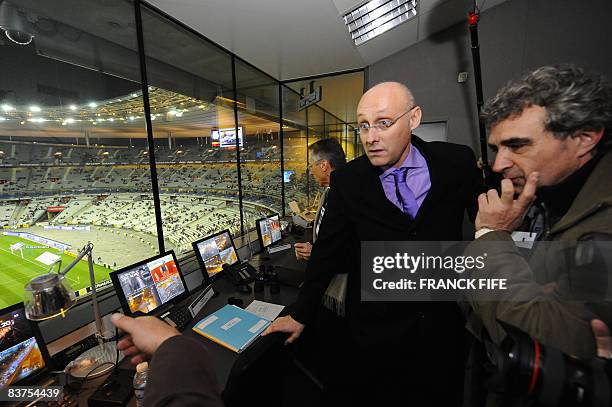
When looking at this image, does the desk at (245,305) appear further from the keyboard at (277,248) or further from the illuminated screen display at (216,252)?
the illuminated screen display at (216,252)

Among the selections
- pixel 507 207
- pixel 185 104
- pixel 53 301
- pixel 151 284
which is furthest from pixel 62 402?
pixel 185 104

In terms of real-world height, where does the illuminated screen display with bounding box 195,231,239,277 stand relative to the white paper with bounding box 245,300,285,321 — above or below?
above

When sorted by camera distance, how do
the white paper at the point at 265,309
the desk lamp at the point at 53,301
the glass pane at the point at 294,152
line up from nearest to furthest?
the desk lamp at the point at 53,301 < the white paper at the point at 265,309 < the glass pane at the point at 294,152

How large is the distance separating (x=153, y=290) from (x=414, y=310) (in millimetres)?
1854

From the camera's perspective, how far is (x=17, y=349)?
1192 mm

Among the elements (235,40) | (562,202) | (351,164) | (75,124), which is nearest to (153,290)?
(75,124)

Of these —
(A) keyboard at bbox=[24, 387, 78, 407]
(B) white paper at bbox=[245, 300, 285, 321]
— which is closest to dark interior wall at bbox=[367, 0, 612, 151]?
(B) white paper at bbox=[245, 300, 285, 321]

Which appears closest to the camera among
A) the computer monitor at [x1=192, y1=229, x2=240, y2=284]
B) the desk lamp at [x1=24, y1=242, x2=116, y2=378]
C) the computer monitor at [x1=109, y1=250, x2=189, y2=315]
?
the desk lamp at [x1=24, y1=242, x2=116, y2=378]

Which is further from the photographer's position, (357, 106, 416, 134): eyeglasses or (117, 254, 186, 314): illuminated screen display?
Result: (117, 254, 186, 314): illuminated screen display

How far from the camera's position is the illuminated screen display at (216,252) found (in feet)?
7.87

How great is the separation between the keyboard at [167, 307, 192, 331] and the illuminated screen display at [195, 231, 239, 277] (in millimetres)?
562

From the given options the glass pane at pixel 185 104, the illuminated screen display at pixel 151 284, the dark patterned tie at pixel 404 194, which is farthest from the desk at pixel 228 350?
the dark patterned tie at pixel 404 194

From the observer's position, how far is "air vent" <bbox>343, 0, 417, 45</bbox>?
2561 millimetres

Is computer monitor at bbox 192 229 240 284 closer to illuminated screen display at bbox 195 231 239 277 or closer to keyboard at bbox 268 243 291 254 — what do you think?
illuminated screen display at bbox 195 231 239 277
